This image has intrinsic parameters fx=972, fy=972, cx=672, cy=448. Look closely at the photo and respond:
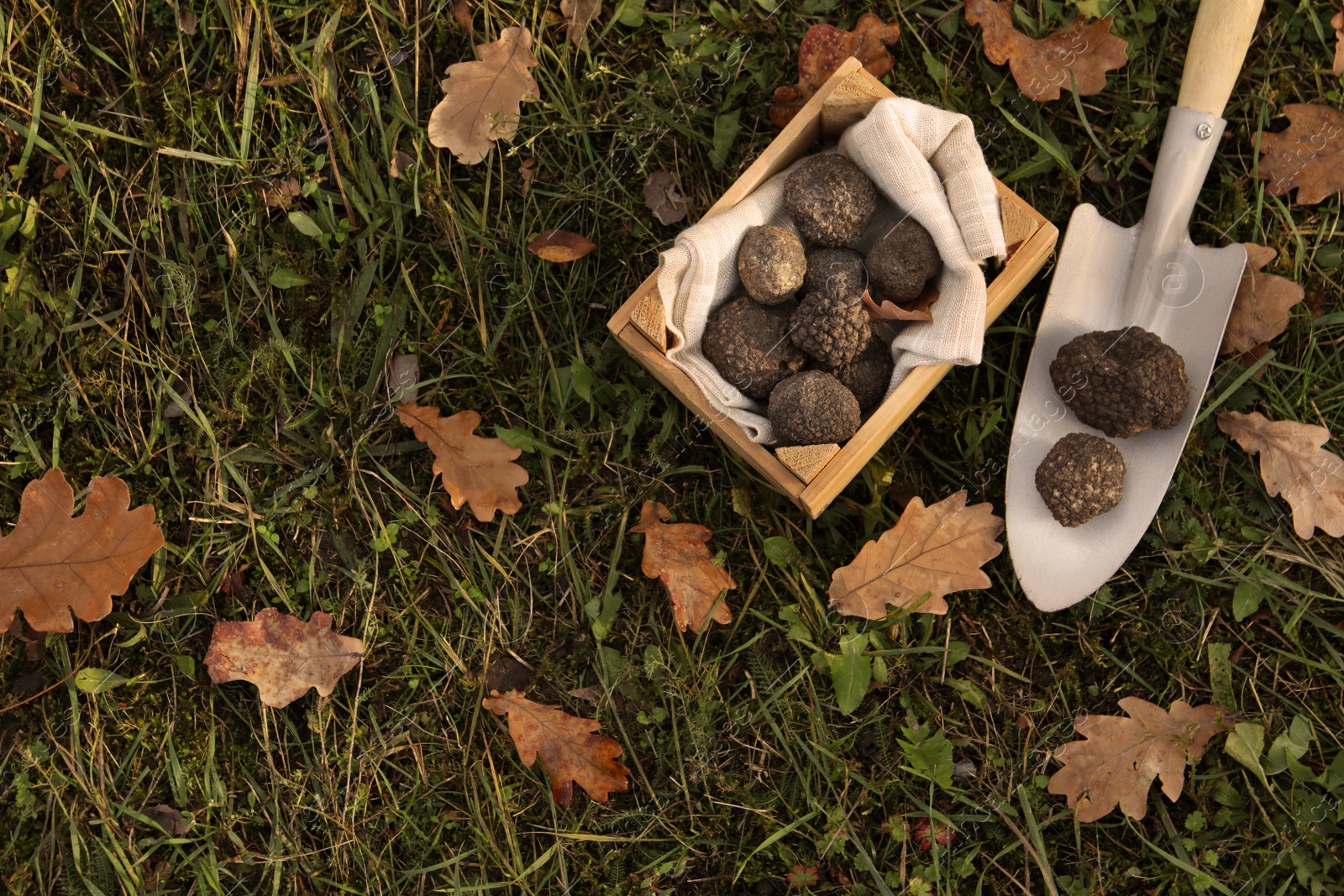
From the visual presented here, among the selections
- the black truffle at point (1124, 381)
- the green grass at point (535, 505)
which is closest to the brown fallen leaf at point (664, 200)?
the green grass at point (535, 505)

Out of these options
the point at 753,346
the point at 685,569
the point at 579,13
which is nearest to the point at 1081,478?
the point at 753,346

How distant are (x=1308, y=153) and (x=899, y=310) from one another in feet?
4.28

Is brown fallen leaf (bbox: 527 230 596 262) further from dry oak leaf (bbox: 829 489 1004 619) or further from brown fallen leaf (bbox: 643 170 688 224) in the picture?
dry oak leaf (bbox: 829 489 1004 619)

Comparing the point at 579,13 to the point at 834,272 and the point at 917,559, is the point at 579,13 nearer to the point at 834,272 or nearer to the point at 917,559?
the point at 834,272

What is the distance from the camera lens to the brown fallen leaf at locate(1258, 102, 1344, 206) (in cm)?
257

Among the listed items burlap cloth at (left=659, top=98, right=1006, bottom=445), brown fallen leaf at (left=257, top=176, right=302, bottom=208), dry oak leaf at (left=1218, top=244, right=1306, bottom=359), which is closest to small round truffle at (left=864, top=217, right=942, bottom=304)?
burlap cloth at (left=659, top=98, right=1006, bottom=445)

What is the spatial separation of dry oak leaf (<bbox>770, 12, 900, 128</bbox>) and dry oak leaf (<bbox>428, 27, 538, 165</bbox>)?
688mm

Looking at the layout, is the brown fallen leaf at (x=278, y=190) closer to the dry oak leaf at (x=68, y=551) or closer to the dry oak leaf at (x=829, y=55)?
the dry oak leaf at (x=68, y=551)

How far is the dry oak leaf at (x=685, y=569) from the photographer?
2.53m

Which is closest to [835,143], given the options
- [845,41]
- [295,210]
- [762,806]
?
[845,41]

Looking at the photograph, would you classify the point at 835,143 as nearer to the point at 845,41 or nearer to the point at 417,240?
the point at 845,41

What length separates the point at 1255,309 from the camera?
2545 mm

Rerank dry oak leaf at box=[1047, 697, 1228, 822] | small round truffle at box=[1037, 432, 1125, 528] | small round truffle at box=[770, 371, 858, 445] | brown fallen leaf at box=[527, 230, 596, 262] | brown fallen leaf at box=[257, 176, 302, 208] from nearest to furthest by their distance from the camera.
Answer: small round truffle at box=[770, 371, 858, 445] → small round truffle at box=[1037, 432, 1125, 528] → dry oak leaf at box=[1047, 697, 1228, 822] → brown fallen leaf at box=[527, 230, 596, 262] → brown fallen leaf at box=[257, 176, 302, 208]

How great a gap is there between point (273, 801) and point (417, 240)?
158 centimetres
